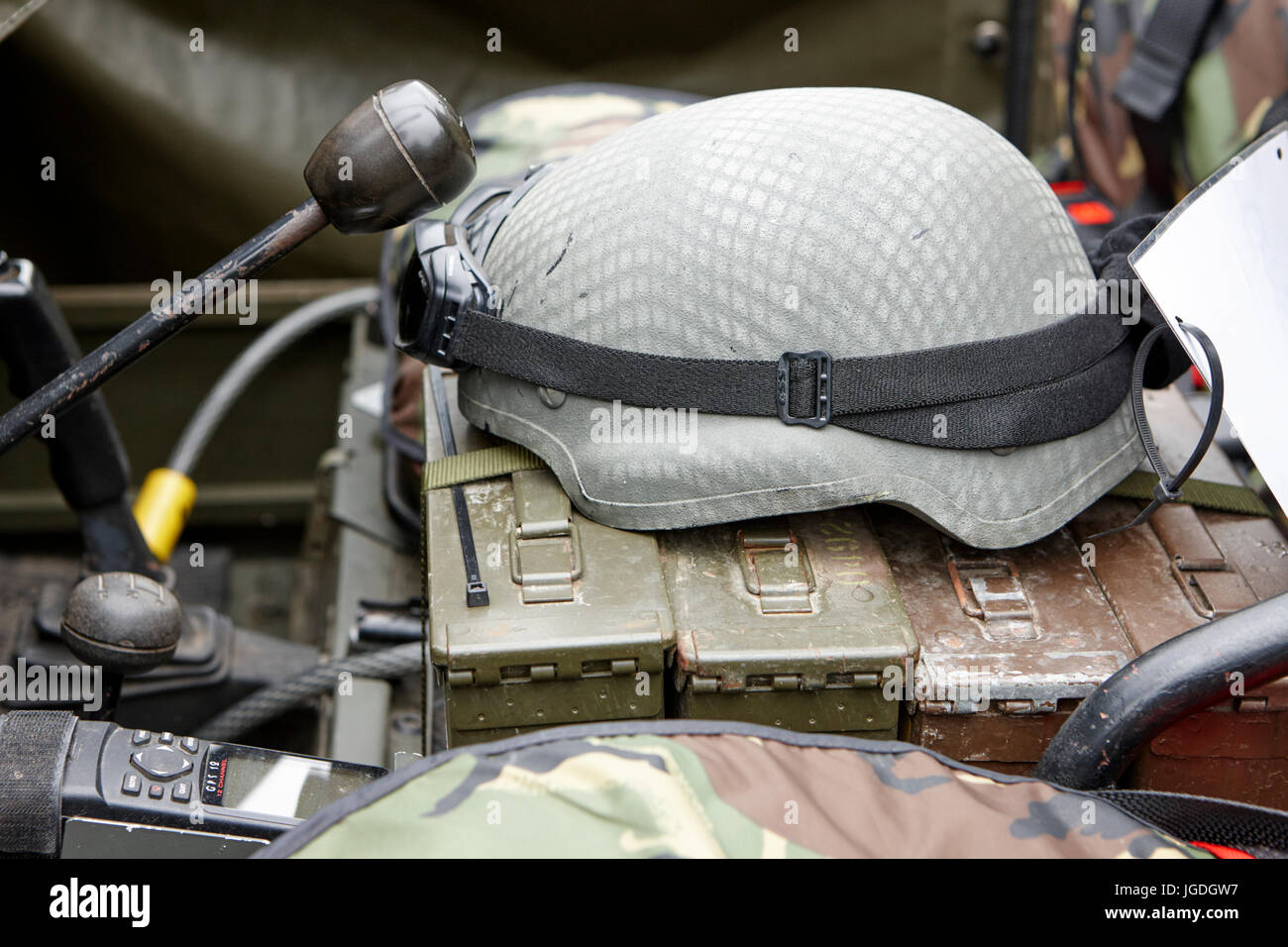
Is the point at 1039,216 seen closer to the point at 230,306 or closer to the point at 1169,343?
the point at 1169,343

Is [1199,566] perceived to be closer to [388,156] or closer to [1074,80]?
[388,156]

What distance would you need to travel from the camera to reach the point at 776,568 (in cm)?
110

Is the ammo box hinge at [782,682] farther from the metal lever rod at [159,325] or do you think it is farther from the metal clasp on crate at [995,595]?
the metal lever rod at [159,325]

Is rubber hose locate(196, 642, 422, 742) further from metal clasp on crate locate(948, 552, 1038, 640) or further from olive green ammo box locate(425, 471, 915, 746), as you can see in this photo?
metal clasp on crate locate(948, 552, 1038, 640)

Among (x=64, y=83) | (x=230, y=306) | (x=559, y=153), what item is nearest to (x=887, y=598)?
(x=559, y=153)

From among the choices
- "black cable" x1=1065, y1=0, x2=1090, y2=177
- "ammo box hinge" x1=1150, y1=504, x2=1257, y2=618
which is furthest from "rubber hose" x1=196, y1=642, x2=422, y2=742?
"black cable" x1=1065, y1=0, x2=1090, y2=177

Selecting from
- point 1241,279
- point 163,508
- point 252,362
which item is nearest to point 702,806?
point 1241,279

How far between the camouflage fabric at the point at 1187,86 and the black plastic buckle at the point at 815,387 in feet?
2.74

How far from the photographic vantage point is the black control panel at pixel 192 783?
0.87 metres

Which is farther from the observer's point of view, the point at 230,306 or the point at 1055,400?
the point at 230,306

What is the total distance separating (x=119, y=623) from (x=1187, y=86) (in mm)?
1563

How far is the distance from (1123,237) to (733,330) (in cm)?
42

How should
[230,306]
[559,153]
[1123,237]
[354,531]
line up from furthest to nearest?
[230,306] < [354,531] < [559,153] < [1123,237]
